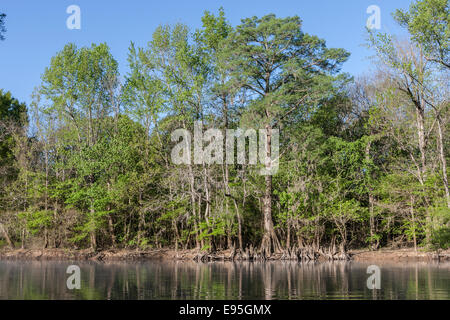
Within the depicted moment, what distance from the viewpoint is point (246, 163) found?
111 ft

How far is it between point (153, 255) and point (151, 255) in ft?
0.49

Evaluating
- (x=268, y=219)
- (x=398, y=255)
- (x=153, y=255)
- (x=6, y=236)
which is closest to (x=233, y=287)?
(x=268, y=219)

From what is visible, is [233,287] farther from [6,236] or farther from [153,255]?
[6,236]

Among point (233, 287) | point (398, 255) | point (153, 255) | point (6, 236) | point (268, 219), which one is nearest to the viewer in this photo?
point (233, 287)

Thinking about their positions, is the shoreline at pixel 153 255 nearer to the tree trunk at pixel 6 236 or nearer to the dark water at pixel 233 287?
the tree trunk at pixel 6 236

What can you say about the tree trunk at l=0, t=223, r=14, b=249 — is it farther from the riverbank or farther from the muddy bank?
the muddy bank

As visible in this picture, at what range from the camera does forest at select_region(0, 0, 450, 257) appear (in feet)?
102

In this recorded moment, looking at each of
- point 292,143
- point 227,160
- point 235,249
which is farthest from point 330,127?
point 235,249

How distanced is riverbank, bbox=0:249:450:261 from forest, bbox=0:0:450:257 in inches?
36.0

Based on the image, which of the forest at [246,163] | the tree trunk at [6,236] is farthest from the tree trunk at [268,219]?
the tree trunk at [6,236]

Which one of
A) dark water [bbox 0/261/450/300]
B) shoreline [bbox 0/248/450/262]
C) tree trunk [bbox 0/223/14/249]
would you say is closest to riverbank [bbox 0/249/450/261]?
shoreline [bbox 0/248/450/262]

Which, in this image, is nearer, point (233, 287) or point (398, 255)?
point (233, 287)
